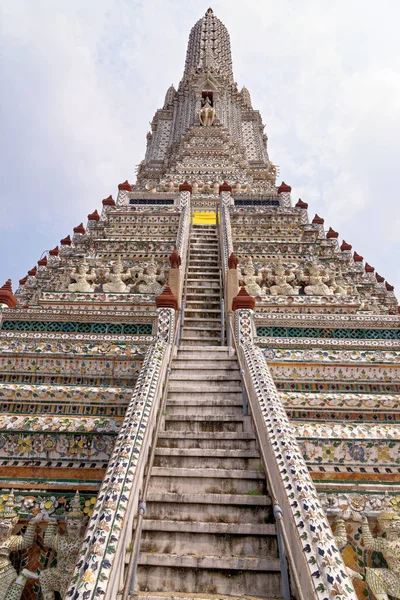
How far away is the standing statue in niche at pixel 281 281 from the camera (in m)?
10.4

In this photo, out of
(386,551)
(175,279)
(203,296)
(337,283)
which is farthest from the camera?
(337,283)

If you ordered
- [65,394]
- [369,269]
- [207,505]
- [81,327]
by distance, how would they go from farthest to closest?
[369,269], [81,327], [65,394], [207,505]

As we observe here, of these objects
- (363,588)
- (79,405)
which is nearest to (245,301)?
(79,405)

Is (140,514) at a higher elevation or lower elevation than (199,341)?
lower

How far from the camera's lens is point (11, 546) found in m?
4.06

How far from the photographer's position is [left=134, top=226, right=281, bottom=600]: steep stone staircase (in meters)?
3.71

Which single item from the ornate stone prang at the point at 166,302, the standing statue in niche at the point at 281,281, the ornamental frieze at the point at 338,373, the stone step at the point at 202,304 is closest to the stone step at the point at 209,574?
the ornamental frieze at the point at 338,373

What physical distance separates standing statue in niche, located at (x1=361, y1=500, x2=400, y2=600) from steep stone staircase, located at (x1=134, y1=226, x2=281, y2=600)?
0.93 metres

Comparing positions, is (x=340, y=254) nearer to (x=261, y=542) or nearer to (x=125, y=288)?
(x=125, y=288)

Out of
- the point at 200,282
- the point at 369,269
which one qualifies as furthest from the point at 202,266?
the point at 369,269

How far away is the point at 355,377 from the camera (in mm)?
6828

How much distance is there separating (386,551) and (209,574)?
178cm

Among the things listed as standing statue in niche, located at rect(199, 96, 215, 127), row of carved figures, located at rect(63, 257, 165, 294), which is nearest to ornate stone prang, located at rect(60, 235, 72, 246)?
row of carved figures, located at rect(63, 257, 165, 294)

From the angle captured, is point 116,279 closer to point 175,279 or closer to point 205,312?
point 175,279
